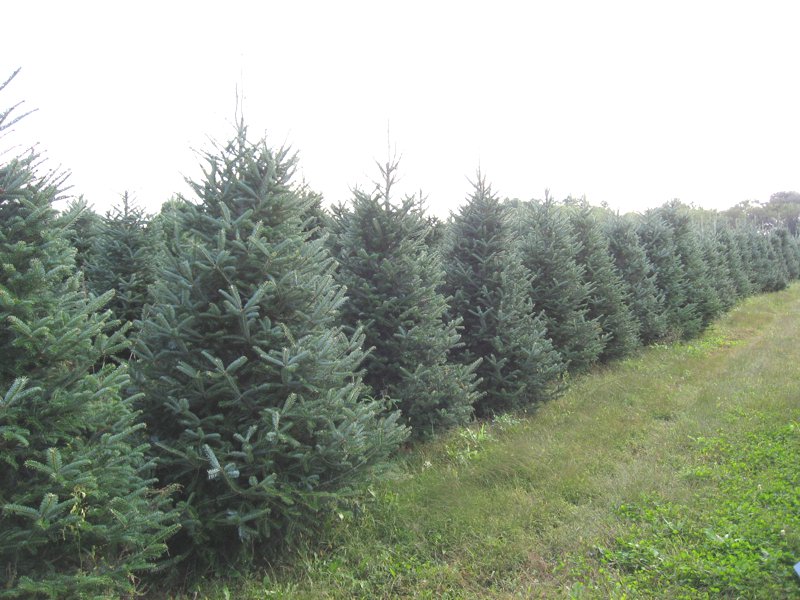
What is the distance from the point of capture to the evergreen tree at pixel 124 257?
26.2ft

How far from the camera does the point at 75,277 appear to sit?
122 inches

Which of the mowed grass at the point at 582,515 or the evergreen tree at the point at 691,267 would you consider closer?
the mowed grass at the point at 582,515

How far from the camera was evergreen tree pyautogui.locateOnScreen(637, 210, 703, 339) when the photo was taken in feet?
45.6

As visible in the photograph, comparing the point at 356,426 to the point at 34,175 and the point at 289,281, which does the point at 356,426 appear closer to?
the point at 289,281

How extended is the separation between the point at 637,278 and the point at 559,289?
4618 mm

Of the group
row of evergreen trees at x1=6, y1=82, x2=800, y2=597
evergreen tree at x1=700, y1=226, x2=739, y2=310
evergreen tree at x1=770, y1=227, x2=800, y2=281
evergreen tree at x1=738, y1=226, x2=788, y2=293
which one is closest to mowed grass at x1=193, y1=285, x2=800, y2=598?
row of evergreen trees at x1=6, y1=82, x2=800, y2=597

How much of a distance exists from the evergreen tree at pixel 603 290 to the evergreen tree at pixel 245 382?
7907 millimetres

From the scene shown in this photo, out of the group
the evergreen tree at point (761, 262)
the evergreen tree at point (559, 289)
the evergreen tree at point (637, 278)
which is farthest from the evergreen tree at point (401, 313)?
the evergreen tree at point (761, 262)

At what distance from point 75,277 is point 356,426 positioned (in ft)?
7.20

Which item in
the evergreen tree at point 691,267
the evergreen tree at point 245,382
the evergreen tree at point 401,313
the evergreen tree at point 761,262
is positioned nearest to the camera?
the evergreen tree at point 245,382

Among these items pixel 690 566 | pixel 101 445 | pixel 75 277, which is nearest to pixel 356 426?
pixel 101 445

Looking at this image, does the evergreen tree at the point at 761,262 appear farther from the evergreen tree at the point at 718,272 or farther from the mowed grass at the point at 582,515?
the mowed grass at the point at 582,515

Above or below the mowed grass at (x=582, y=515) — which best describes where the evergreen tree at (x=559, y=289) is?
above

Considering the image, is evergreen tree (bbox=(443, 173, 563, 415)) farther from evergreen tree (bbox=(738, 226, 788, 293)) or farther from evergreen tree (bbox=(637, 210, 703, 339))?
evergreen tree (bbox=(738, 226, 788, 293))
